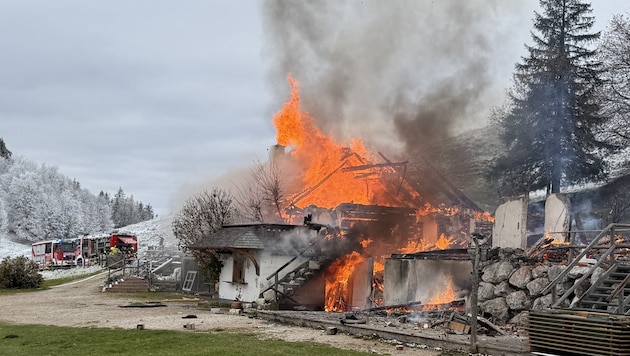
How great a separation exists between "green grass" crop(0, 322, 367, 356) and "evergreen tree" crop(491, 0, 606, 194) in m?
26.0

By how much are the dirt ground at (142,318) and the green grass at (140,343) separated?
3.38ft

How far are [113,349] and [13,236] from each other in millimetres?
96936

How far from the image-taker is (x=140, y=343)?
15.3 m

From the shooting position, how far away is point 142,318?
70.3 feet

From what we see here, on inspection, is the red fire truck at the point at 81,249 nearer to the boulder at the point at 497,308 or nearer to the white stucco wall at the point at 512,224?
the white stucco wall at the point at 512,224

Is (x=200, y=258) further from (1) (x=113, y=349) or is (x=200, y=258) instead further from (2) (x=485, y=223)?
(1) (x=113, y=349)

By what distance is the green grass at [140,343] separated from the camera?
14.0m

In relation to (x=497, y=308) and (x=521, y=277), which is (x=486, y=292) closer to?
(x=497, y=308)

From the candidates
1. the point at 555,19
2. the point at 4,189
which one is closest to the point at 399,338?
the point at 555,19

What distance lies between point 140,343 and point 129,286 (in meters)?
22.5

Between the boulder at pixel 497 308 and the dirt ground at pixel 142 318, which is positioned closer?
the dirt ground at pixel 142 318

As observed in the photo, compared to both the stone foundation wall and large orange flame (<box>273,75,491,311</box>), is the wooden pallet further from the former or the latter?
large orange flame (<box>273,75,491,311</box>)

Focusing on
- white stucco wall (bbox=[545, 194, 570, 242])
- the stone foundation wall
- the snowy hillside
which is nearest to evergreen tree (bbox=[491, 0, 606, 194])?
white stucco wall (bbox=[545, 194, 570, 242])

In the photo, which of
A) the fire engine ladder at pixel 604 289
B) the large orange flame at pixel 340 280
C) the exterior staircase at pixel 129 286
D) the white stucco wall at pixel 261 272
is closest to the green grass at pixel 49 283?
the exterior staircase at pixel 129 286
